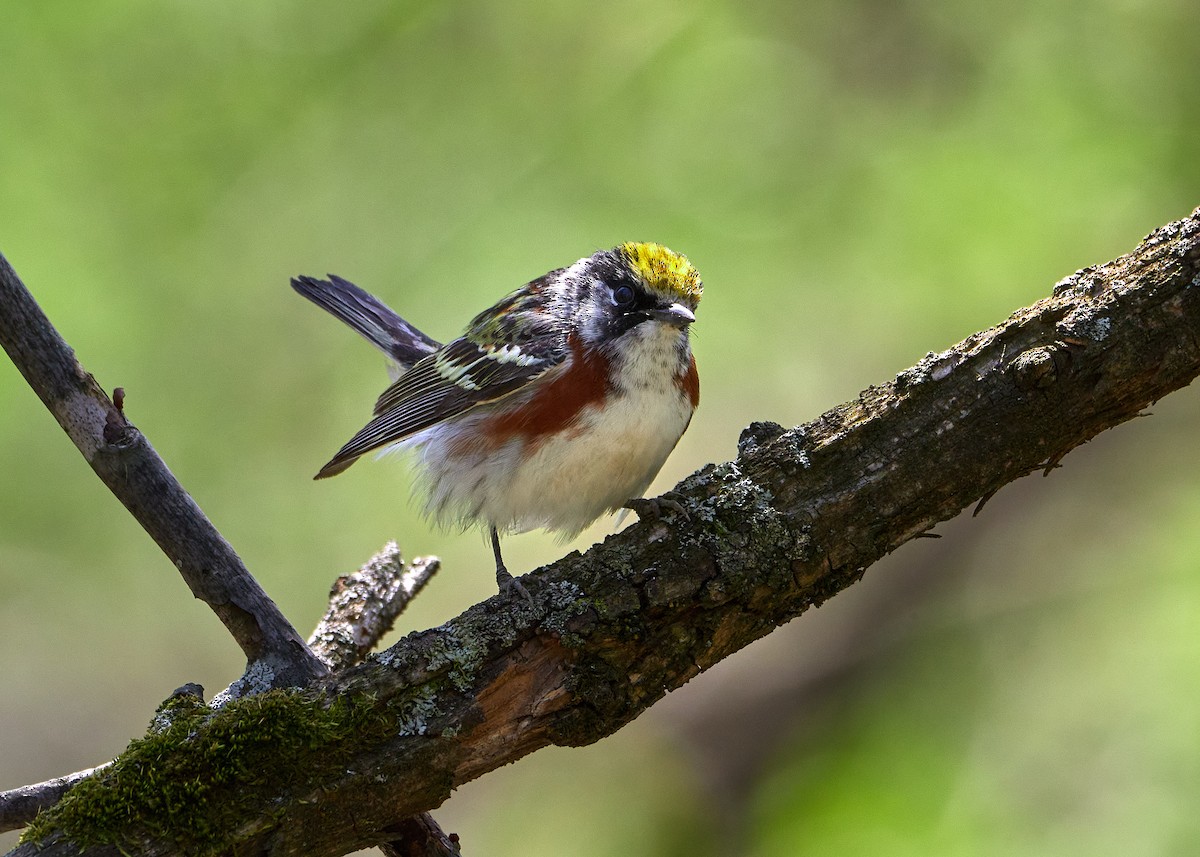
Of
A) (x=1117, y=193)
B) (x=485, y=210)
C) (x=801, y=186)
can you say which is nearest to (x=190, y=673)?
(x=485, y=210)

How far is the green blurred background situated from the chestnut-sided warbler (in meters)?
1.76

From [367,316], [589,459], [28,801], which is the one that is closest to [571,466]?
[589,459]

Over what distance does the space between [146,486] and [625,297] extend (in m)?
2.12

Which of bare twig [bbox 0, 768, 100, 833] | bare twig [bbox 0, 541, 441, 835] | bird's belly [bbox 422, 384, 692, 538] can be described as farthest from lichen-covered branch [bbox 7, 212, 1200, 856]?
bird's belly [bbox 422, 384, 692, 538]

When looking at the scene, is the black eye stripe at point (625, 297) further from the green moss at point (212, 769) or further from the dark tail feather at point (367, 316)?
the green moss at point (212, 769)

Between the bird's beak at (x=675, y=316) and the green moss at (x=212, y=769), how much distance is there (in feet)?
6.70

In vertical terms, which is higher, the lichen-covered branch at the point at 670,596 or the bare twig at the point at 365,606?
the bare twig at the point at 365,606

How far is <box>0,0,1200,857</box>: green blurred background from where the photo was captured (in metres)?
5.81

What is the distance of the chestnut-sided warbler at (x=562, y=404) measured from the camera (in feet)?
13.2

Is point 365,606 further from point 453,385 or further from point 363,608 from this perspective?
point 453,385

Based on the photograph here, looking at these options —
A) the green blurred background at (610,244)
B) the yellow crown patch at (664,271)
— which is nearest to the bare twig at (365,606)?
the yellow crown patch at (664,271)

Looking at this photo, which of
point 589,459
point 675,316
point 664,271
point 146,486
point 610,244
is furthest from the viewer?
point 610,244

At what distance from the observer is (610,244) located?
666 centimetres

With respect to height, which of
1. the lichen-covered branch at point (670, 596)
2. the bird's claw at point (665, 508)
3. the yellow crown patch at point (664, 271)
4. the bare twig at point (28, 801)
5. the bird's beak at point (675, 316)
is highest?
the yellow crown patch at point (664, 271)
